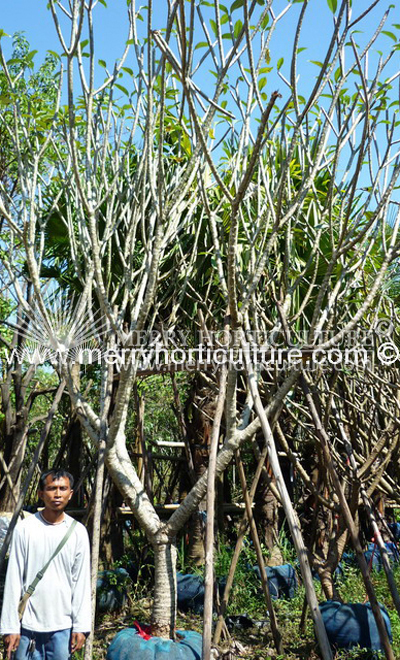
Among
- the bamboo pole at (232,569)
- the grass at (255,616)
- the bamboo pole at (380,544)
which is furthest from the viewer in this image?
the grass at (255,616)

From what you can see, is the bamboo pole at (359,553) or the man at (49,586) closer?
the man at (49,586)

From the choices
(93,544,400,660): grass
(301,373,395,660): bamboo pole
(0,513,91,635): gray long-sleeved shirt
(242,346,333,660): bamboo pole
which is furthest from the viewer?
(93,544,400,660): grass

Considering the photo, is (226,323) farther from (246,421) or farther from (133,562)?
(133,562)

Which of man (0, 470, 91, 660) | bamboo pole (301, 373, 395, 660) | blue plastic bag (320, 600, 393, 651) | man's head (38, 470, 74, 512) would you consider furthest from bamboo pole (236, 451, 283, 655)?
man's head (38, 470, 74, 512)

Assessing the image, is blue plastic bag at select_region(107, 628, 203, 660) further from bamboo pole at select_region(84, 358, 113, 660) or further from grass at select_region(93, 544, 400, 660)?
grass at select_region(93, 544, 400, 660)

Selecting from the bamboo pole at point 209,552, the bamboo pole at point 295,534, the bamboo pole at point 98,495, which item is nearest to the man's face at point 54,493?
Result: the bamboo pole at point 98,495

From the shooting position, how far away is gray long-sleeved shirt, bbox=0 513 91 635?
2590 millimetres

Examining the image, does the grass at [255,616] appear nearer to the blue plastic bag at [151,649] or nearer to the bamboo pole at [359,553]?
the blue plastic bag at [151,649]

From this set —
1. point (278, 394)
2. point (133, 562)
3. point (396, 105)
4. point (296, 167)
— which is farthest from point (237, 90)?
point (133, 562)

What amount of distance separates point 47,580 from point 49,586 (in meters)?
0.03

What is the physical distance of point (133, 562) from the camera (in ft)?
17.3

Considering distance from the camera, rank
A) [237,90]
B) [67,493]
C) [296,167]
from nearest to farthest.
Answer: [67,493]
[237,90]
[296,167]

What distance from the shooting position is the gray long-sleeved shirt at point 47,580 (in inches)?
102

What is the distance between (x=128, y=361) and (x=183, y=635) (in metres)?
1.58
